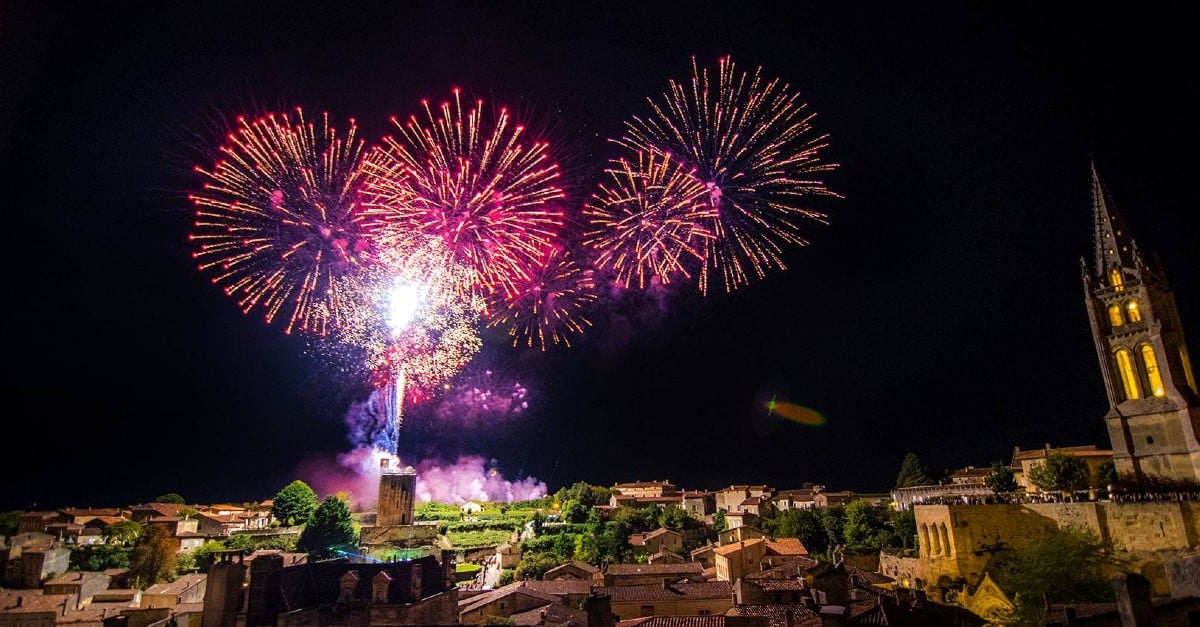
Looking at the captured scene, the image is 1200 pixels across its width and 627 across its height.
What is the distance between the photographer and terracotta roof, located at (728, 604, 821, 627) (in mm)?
18033

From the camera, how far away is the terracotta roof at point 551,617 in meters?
24.3

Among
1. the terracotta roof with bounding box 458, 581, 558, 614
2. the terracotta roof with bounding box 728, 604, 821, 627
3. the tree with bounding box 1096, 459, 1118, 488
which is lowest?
the terracotta roof with bounding box 458, 581, 558, 614

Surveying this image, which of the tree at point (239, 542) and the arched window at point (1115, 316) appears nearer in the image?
the arched window at point (1115, 316)

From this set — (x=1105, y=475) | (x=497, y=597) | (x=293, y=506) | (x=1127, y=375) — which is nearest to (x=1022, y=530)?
(x=1127, y=375)

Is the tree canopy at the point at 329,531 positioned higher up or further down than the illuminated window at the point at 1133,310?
further down

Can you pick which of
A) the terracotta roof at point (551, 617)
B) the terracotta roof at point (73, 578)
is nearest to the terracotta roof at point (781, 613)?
the terracotta roof at point (551, 617)

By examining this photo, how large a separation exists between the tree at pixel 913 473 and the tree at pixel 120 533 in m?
65.0

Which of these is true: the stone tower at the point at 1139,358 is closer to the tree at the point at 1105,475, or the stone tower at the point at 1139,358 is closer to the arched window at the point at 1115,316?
the arched window at the point at 1115,316

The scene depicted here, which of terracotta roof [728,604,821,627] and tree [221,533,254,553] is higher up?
tree [221,533,254,553]

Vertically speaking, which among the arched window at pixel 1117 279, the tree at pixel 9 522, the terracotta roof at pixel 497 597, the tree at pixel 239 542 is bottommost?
the terracotta roof at pixel 497 597

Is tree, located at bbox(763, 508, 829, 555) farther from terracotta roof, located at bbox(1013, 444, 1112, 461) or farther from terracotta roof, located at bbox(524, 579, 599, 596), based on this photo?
terracotta roof, located at bbox(524, 579, 599, 596)

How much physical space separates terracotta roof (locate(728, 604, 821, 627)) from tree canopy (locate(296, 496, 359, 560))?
3348 centimetres

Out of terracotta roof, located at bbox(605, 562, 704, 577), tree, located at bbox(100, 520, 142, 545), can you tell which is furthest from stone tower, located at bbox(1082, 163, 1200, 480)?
tree, located at bbox(100, 520, 142, 545)

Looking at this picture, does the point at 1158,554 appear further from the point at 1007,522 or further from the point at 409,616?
the point at 409,616
